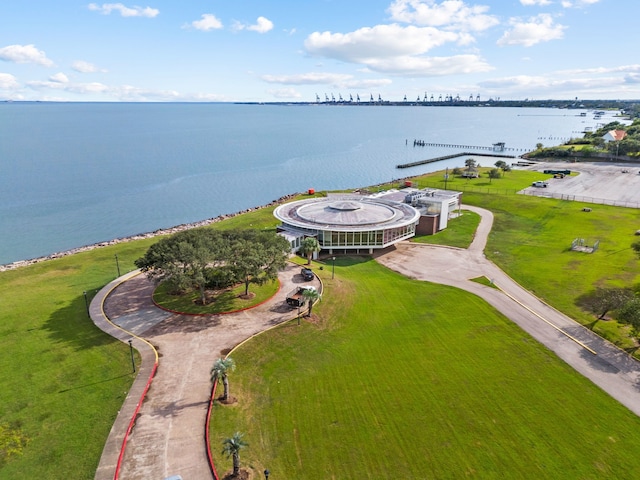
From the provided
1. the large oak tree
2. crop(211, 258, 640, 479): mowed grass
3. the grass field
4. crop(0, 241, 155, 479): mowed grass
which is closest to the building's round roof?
the grass field

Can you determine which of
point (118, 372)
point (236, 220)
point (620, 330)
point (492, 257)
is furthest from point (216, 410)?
point (236, 220)

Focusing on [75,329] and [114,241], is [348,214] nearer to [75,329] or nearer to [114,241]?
[75,329]

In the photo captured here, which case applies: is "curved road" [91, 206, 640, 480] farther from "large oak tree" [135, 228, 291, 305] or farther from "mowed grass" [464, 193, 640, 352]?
"large oak tree" [135, 228, 291, 305]

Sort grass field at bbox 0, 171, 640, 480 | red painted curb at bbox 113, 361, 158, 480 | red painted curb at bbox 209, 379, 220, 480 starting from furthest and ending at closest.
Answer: grass field at bbox 0, 171, 640, 480 → red painted curb at bbox 113, 361, 158, 480 → red painted curb at bbox 209, 379, 220, 480

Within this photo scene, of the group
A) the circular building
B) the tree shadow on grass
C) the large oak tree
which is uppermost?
the large oak tree

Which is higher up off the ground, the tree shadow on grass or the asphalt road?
the tree shadow on grass

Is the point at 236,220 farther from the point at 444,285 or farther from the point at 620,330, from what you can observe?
the point at 620,330
